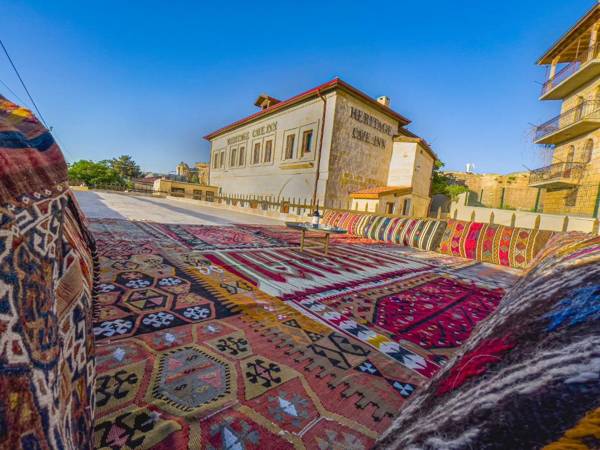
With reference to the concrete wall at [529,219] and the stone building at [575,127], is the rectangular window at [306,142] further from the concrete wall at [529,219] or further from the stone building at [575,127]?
the stone building at [575,127]

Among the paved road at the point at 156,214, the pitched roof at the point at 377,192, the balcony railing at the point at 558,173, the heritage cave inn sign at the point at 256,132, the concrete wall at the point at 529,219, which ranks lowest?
the paved road at the point at 156,214

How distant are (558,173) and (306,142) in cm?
1509

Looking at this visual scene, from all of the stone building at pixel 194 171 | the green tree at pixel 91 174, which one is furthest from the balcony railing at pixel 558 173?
the green tree at pixel 91 174

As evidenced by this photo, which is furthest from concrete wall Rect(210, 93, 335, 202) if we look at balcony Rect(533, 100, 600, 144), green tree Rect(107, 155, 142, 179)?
green tree Rect(107, 155, 142, 179)

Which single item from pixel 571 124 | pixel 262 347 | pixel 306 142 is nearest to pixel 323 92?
pixel 306 142

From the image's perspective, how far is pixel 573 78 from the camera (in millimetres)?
13773

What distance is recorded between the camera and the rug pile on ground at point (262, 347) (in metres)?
0.91

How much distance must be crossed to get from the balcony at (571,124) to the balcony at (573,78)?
1418 mm

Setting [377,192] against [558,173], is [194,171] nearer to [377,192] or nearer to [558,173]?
[377,192]

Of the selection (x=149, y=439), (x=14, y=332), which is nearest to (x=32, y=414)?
(x=14, y=332)

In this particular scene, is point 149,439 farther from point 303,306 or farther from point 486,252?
point 486,252

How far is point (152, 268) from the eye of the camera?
2.58 metres

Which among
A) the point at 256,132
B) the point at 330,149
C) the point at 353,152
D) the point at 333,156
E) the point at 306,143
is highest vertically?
the point at 256,132

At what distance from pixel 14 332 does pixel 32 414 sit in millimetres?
138
